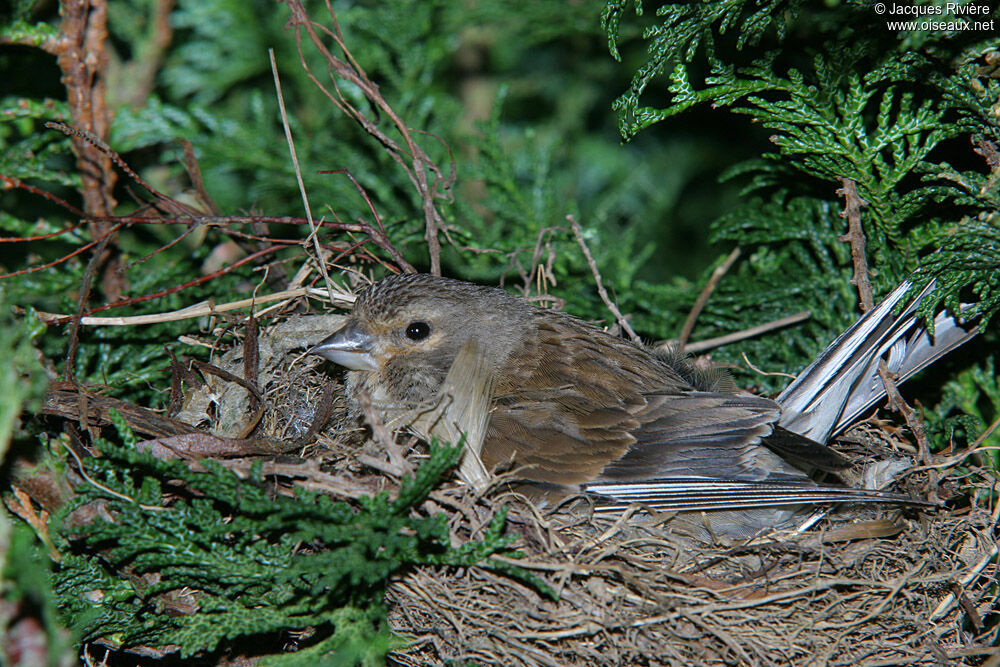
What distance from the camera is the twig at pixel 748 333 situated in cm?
320

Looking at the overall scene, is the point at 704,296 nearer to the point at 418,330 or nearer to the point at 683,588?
the point at 418,330

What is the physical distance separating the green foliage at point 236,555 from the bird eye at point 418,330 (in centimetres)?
94

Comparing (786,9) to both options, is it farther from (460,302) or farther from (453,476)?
(453,476)

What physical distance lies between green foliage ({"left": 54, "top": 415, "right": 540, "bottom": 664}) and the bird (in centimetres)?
35

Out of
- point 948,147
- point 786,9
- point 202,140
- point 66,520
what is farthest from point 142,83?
point 948,147

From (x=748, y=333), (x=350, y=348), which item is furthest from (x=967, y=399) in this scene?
(x=350, y=348)

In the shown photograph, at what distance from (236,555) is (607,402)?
133 centimetres

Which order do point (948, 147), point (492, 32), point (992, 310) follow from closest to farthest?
1. point (992, 310)
2. point (948, 147)
3. point (492, 32)

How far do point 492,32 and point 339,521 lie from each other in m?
3.93

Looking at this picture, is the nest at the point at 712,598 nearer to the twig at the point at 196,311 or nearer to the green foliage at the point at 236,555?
the green foliage at the point at 236,555

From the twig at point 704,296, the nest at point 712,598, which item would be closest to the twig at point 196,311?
the nest at point 712,598

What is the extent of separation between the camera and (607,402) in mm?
2697

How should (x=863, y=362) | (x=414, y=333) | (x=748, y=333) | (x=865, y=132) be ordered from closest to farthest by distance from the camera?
(x=863, y=362) < (x=865, y=132) < (x=414, y=333) < (x=748, y=333)

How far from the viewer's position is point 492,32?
4984mm
